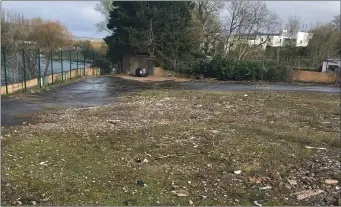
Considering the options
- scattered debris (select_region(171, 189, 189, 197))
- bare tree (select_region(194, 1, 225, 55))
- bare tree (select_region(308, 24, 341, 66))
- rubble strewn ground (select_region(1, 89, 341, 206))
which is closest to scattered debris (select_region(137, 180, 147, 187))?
rubble strewn ground (select_region(1, 89, 341, 206))

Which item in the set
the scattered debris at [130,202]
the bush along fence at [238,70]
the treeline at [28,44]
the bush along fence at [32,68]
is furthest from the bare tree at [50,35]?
the scattered debris at [130,202]

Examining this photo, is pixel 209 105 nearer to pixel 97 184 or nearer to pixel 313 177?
pixel 313 177

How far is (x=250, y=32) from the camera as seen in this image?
41.5m

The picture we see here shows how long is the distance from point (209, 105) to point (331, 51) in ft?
94.9

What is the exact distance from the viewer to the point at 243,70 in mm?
28844

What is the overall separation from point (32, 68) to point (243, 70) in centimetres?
1739

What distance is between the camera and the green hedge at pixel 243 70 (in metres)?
28.3

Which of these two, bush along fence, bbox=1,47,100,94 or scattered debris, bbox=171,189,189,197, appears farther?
bush along fence, bbox=1,47,100,94

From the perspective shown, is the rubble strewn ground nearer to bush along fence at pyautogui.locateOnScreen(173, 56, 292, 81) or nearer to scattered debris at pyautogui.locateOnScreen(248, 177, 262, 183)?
scattered debris at pyautogui.locateOnScreen(248, 177, 262, 183)

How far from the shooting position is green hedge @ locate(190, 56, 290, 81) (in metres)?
28.3

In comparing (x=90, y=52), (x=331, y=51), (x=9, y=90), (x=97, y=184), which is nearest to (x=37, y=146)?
(x=97, y=184)

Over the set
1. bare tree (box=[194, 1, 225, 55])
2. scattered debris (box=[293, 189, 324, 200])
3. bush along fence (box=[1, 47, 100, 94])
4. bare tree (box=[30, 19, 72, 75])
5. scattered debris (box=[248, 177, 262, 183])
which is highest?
bare tree (box=[194, 1, 225, 55])

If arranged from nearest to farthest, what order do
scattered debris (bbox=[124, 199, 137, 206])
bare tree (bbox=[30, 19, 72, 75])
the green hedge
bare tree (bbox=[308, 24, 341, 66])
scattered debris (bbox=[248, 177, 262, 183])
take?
scattered debris (bbox=[124, 199, 137, 206]) → scattered debris (bbox=[248, 177, 262, 183]) → bare tree (bbox=[30, 19, 72, 75]) → the green hedge → bare tree (bbox=[308, 24, 341, 66])

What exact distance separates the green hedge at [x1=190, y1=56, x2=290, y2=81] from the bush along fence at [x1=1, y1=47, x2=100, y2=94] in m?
11.4
